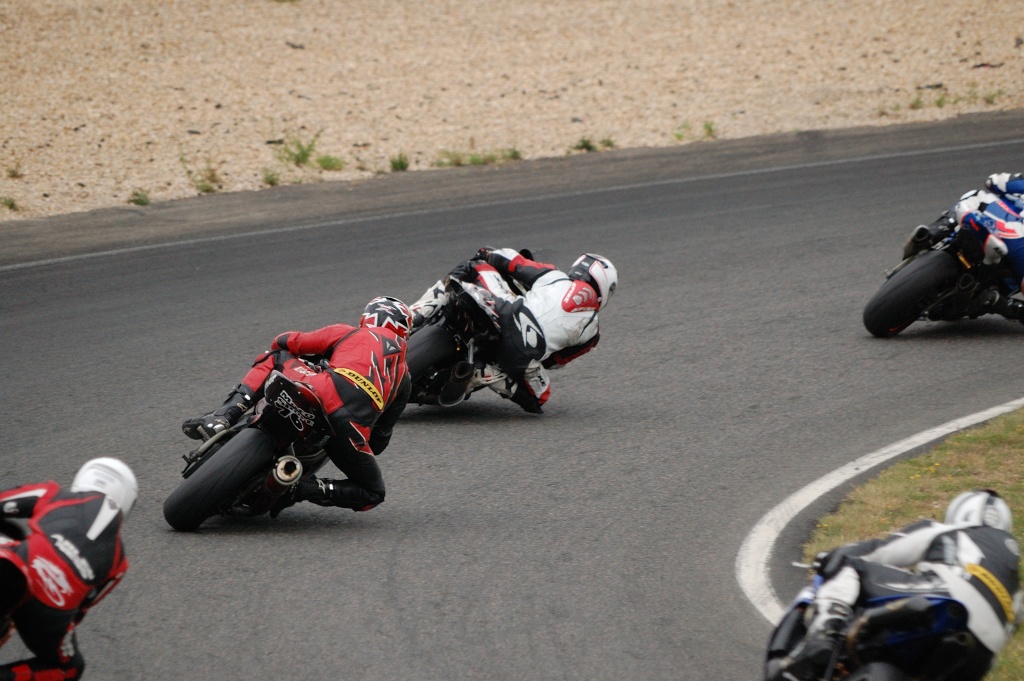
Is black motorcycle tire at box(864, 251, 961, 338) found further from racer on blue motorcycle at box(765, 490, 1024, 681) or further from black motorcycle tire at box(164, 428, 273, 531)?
racer on blue motorcycle at box(765, 490, 1024, 681)

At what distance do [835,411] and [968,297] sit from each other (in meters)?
2.14

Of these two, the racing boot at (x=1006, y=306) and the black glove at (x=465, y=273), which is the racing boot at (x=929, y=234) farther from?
the black glove at (x=465, y=273)

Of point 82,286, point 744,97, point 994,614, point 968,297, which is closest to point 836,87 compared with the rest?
point 744,97

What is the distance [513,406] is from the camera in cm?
955

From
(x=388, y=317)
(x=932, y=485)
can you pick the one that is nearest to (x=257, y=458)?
(x=388, y=317)

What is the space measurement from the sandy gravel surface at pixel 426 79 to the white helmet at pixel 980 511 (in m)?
12.9

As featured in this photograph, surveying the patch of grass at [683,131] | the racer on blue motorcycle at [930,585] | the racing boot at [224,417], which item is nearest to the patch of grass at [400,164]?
the patch of grass at [683,131]

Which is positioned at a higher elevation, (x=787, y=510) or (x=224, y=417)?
(x=224, y=417)

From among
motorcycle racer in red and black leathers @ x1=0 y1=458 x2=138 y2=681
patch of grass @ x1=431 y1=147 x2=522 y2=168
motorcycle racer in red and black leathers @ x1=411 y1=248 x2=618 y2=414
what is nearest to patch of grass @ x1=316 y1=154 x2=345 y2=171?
patch of grass @ x1=431 y1=147 x2=522 y2=168

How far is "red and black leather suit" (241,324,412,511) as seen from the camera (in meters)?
6.64

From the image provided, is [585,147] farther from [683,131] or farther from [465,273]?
[465,273]

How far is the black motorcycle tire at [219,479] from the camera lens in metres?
6.53

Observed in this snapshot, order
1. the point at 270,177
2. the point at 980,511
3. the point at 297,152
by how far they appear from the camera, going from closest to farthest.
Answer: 1. the point at 980,511
2. the point at 270,177
3. the point at 297,152

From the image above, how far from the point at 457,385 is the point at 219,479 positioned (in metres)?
2.68
